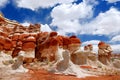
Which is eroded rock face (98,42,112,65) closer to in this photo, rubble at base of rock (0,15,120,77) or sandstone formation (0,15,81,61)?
rubble at base of rock (0,15,120,77)

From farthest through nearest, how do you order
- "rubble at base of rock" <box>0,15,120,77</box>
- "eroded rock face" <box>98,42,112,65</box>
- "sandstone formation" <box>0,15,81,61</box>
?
"eroded rock face" <box>98,42,112,65</box> → "sandstone formation" <box>0,15,81,61</box> → "rubble at base of rock" <box>0,15,120,77</box>

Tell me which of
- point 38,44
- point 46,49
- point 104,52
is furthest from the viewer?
point 104,52

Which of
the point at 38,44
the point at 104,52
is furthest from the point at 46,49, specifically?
the point at 104,52

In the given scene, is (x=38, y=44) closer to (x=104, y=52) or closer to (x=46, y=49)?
(x=46, y=49)

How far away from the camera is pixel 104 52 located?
49031 mm

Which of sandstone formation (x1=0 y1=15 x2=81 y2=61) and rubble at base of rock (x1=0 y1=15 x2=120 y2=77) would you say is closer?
rubble at base of rock (x1=0 y1=15 x2=120 y2=77)

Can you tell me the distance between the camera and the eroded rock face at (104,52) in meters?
48.2

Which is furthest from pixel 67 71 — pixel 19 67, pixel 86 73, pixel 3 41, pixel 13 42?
pixel 13 42

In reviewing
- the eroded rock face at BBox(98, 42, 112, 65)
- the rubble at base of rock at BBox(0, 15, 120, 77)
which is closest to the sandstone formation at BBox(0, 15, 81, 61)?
the rubble at base of rock at BBox(0, 15, 120, 77)

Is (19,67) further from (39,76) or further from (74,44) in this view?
(74,44)

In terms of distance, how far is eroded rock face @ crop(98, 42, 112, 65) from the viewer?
4819 centimetres

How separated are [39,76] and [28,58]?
15655 mm

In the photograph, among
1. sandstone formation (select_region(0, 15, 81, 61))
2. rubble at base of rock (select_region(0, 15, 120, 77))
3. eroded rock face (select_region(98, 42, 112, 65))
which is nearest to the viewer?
rubble at base of rock (select_region(0, 15, 120, 77))

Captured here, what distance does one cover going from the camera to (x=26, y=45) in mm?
42500
